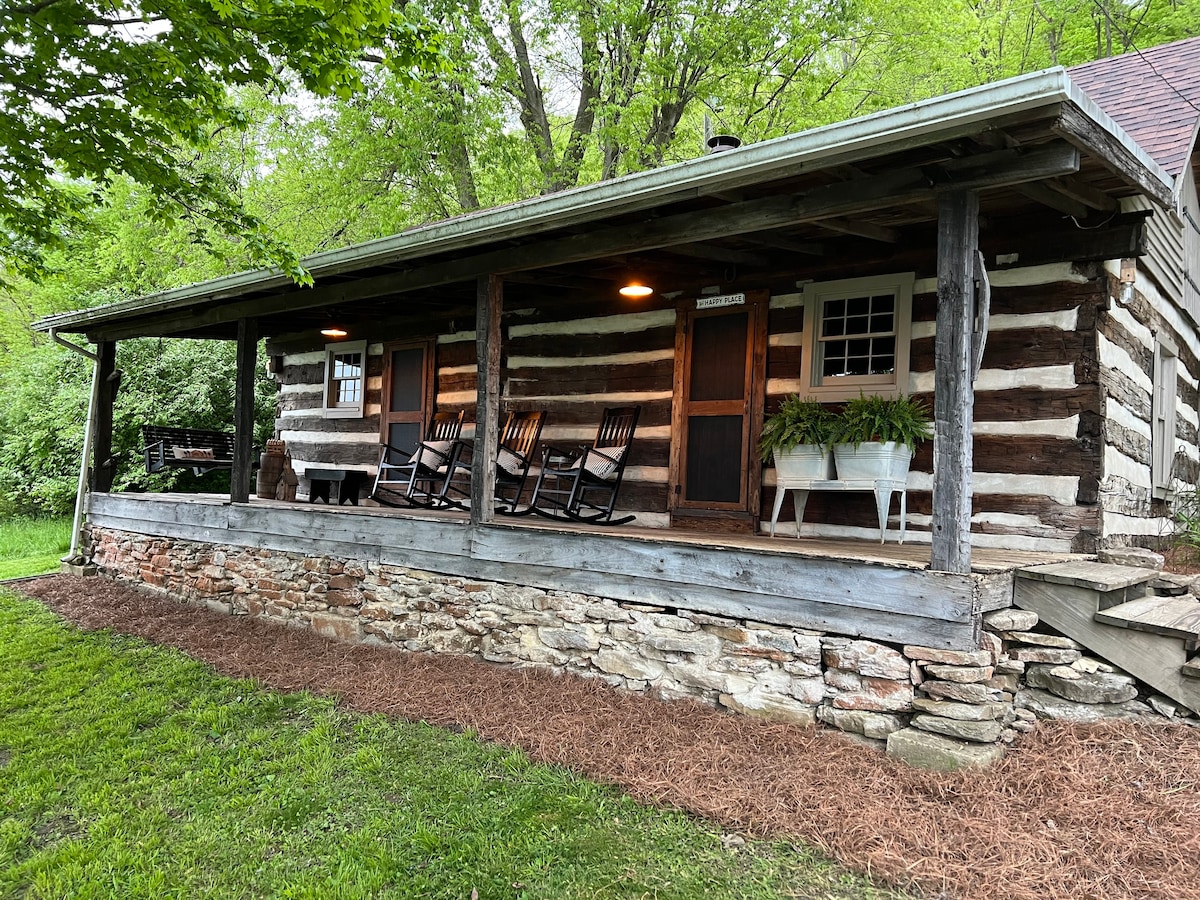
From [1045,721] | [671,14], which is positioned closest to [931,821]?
[1045,721]

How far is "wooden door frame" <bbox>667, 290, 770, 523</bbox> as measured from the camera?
6.16 m

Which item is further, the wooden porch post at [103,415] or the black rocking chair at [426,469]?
the wooden porch post at [103,415]

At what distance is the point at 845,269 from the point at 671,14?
31.1 ft

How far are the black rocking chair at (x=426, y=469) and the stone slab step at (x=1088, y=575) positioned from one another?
4772mm

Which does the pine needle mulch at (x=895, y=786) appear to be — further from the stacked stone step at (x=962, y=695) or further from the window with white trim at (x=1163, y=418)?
the window with white trim at (x=1163, y=418)

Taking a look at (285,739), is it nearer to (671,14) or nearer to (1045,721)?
(1045,721)

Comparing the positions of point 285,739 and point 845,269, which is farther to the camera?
point 845,269

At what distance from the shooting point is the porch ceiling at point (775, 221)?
3.53m

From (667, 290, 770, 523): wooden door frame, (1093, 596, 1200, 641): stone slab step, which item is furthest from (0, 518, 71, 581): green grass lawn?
(1093, 596, 1200, 641): stone slab step

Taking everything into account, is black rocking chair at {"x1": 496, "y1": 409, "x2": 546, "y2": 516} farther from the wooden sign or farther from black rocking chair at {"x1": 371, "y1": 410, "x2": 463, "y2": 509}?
the wooden sign

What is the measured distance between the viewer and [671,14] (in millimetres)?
13273

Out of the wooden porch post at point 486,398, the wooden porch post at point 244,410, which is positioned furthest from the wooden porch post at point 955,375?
the wooden porch post at point 244,410

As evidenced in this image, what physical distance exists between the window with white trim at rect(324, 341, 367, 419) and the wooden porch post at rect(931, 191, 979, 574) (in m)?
7.15

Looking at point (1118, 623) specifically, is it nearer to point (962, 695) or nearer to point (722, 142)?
point (962, 695)
